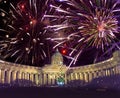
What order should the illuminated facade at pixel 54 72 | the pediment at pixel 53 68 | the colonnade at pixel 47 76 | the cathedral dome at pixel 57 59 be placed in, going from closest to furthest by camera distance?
the illuminated facade at pixel 54 72
the colonnade at pixel 47 76
the cathedral dome at pixel 57 59
the pediment at pixel 53 68

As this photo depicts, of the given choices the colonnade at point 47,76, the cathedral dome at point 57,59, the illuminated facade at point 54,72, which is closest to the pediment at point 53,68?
the illuminated facade at point 54,72

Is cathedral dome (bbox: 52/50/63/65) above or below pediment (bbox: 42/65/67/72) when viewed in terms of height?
above

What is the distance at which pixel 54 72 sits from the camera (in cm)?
10281

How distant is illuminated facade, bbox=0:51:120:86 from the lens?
75.4m

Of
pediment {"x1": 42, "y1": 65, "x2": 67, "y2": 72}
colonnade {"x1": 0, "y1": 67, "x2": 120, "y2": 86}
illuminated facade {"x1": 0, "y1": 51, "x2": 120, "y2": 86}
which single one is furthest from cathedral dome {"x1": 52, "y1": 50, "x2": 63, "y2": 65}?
colonnade {"x1": 0, "y1": 67, "x2": 120, "y2": 86}

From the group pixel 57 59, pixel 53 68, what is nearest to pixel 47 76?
pixel 53 68

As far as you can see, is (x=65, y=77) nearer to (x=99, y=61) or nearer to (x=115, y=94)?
(x=99, y=61)

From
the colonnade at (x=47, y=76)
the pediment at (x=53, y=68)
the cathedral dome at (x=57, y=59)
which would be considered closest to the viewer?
the colonnade at (x=47, y=76)

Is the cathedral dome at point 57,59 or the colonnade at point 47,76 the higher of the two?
the cathedral dome at point 57,59

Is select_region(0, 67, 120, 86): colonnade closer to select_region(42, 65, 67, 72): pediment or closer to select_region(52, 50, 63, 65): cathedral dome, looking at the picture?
select_region(42, 65, 67, 72): pediment

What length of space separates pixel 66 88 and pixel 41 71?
327 ft

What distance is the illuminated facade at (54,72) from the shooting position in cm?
7544

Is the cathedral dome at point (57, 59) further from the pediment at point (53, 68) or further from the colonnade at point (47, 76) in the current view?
the colonnade at point (47, 76)

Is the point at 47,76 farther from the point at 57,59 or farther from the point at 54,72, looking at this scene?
the point at 57,59
